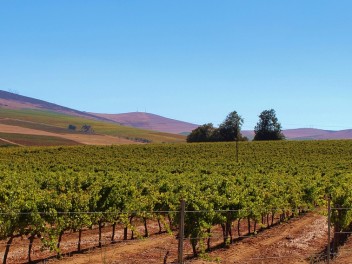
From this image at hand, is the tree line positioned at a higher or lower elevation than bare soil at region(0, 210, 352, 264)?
higher

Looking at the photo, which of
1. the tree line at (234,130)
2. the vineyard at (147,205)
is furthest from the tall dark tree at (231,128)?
the vineyard at (147,205)

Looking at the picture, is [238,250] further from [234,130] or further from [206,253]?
[234,130]

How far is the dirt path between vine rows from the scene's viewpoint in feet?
54.2

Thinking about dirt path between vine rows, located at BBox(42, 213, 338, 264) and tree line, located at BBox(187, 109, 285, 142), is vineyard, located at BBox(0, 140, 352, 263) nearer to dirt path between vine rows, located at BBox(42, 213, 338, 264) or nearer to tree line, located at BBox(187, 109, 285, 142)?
dirt path between vine rows, located at BBox(42, 213, 338, 264)

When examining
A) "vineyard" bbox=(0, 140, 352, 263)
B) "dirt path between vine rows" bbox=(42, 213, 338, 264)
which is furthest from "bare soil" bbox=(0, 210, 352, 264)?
"vineyard" bbox=(0, 140, 352, 263)

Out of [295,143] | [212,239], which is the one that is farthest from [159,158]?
[212,239]

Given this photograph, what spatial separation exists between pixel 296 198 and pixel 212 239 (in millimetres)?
7192

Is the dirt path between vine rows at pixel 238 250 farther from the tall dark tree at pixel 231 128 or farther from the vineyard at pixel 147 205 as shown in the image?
the tall dark tree at pixel 231 128

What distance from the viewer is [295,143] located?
271 feet

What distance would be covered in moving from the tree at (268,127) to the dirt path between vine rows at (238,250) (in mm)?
88377

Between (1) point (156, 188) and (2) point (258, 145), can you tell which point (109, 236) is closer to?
(1) point (156, 188)

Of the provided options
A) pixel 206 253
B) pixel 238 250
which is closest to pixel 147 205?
pixel 206 253

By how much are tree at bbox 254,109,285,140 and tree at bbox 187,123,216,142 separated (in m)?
12.1

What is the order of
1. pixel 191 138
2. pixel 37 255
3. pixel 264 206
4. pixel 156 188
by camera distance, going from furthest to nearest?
pixel 191 138
pixel 156 188
pixel 264 206
pixel 37 255
